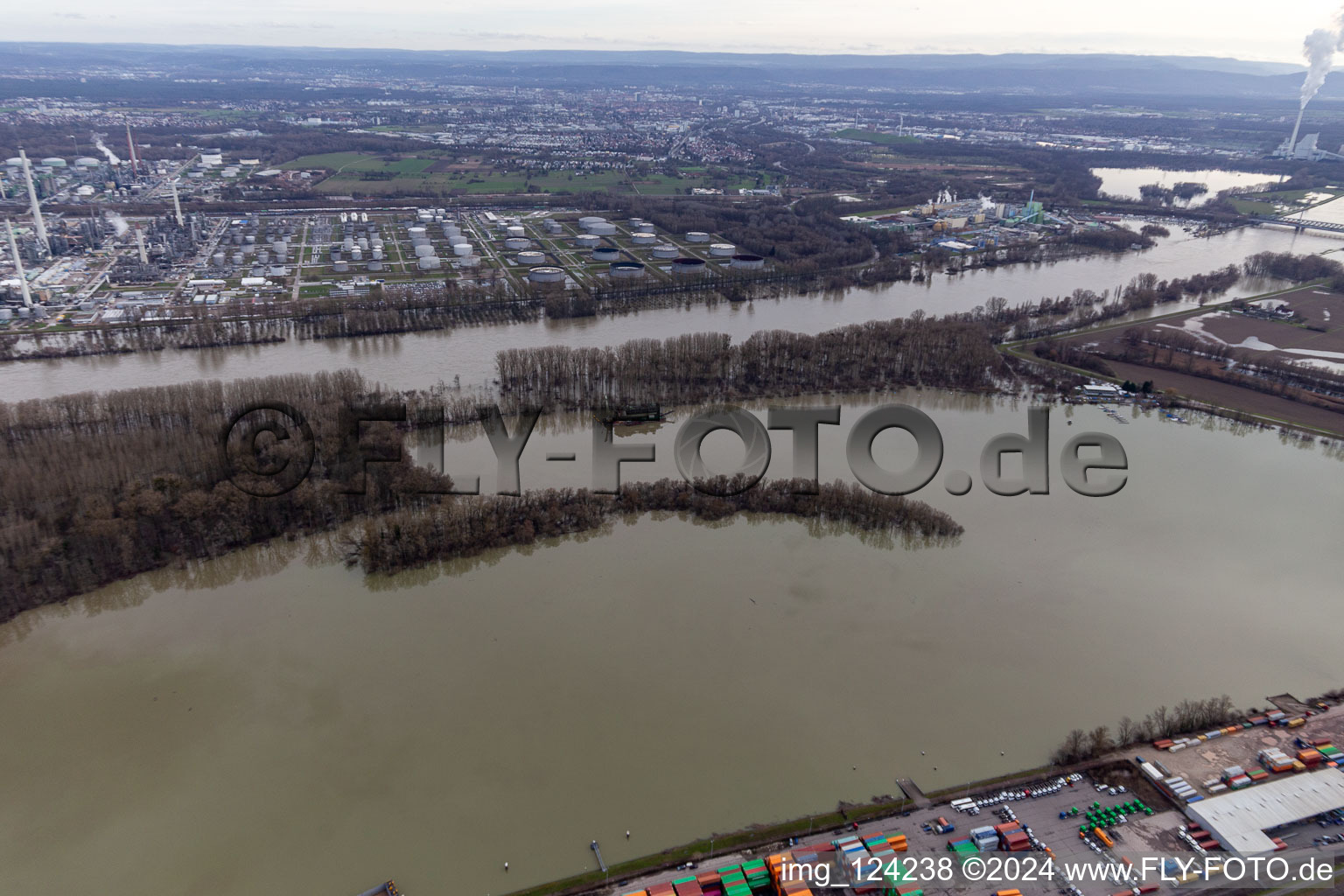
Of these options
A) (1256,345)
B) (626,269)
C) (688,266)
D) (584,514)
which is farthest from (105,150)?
(1256,345)

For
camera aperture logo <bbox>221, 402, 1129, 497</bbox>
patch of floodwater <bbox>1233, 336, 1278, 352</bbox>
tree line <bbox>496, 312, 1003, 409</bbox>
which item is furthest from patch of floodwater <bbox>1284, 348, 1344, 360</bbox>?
camera aperture logo <bbox>221, 402, 1129, 497</bbox>

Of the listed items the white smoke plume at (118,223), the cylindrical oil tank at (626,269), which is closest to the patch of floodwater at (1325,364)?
the cylindrical oil tank at (626,269)

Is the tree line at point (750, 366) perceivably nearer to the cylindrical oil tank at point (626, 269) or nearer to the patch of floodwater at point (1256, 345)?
the cylindrical oil tank at point (626, 269)

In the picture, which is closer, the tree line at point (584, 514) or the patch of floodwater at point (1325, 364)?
the tree line at point (584, 514)

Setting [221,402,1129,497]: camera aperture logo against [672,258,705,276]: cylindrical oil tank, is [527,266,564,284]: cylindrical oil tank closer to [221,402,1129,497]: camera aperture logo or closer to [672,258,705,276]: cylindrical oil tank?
[672,258,705,276]: cylindrical oil tank

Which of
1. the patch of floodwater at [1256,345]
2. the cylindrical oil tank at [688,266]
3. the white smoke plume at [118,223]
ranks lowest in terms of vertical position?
the patch of floodwater at [1256,345]

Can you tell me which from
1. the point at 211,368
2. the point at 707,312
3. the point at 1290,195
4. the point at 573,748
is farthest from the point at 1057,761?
the point at 1290,195

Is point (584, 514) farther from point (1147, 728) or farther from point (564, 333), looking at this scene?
point (564, 333)

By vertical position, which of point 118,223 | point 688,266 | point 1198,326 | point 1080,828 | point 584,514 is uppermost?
point 118,223
